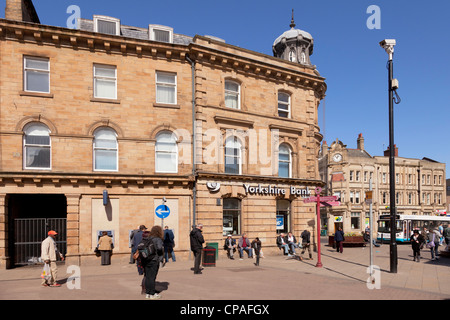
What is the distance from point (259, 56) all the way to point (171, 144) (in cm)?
767

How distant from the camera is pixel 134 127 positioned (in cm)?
1844

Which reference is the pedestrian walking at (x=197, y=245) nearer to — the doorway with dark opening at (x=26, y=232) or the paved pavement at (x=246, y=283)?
the paved pavement at (x=246, y=283)

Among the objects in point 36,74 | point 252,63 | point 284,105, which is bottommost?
point 284,105

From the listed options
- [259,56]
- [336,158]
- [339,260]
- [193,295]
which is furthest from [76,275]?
[336,158]

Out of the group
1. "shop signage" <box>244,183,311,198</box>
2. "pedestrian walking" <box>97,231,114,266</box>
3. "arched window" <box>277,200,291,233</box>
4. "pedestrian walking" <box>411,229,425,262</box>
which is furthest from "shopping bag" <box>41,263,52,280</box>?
"pedestrian walking" <box>411,229,425,262</box>

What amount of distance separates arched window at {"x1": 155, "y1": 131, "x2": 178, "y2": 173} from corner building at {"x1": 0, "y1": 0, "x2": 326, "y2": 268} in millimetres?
54

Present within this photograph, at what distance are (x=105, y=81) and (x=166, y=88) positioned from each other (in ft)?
9.97

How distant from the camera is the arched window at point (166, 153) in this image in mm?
19125

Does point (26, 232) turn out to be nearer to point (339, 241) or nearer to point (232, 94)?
point (232, 94)

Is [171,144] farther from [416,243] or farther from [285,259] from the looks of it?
[416,243]

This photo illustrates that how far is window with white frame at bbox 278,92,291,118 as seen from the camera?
22906 millimetres

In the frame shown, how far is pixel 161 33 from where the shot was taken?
814 inches

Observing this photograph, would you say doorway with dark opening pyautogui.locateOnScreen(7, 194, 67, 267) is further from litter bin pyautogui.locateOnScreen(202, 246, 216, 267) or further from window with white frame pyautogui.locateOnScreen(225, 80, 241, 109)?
window with white frame pyautogui.locateOnScreen(225, 80, 241, 109)

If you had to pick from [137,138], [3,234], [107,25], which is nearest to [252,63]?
[137,138]
